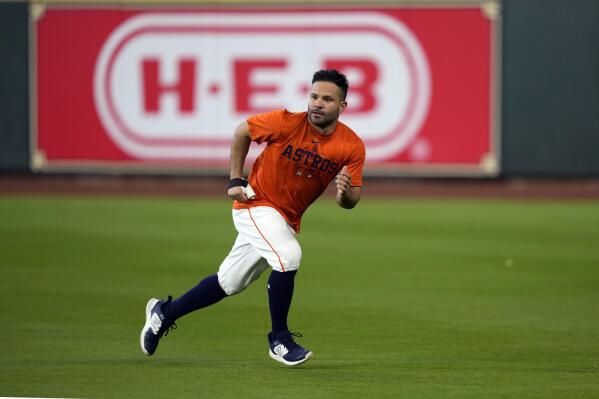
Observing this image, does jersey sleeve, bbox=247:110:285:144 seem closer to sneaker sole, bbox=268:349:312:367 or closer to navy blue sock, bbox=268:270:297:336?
navy blue sock, bbox=268:270:297:336

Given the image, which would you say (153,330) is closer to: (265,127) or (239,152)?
(239,152)

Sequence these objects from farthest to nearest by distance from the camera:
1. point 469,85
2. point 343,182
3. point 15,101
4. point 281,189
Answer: point 15,101 < point 469,85 < point 281,189 < point 343,182

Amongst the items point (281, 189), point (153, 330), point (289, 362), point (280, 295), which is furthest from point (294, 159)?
point (153, 330)

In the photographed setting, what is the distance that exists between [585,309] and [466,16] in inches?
465

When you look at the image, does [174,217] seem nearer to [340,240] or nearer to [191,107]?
[340,240]

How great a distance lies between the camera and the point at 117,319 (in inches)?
376

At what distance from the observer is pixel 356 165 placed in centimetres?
768

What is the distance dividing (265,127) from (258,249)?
2.35 ft

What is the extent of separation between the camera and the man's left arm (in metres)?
7.48

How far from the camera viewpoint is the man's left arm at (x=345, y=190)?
748 cm

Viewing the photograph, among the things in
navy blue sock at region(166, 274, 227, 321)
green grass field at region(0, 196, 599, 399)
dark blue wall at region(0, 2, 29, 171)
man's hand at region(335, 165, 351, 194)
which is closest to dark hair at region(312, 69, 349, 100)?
man's hand at region(335, 165, 351, 194)

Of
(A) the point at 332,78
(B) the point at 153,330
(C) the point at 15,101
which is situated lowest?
(B) the point at 153,330

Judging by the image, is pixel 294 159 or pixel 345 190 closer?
pixel 345 190

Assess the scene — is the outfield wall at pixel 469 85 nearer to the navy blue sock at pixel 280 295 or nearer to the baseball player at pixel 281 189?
the baseball player at pixel 281 189
